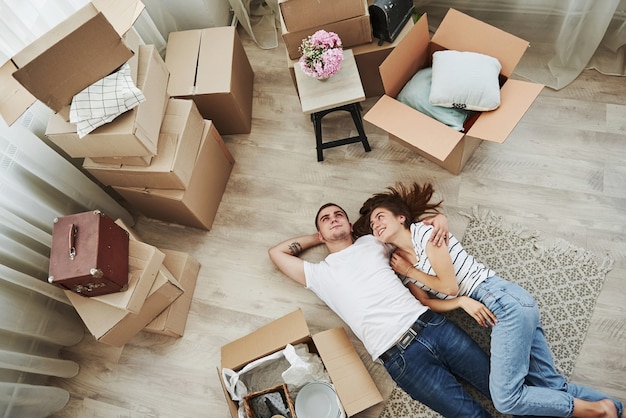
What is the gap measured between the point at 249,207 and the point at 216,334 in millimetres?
551

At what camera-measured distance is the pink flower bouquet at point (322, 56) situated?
1795mm

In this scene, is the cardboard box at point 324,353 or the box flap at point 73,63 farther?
the cardboard box at point 324,353

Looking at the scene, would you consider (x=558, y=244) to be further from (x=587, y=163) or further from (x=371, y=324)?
(x=371, y=324)

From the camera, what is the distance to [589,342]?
5.72 feet

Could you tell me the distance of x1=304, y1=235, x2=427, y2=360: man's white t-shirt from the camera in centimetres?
168

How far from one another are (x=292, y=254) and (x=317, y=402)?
57 centimetres

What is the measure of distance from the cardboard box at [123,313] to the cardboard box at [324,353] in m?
0.30

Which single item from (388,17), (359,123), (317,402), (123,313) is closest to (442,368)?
(317,402)

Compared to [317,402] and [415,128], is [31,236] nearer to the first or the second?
[317,402]

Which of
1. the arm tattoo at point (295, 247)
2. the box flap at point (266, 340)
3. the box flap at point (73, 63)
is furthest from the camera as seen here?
the arm tattoo at point (295, 247)

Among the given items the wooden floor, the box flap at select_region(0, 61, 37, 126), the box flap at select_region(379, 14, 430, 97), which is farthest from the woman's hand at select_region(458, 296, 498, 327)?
the box flap at select_region(0, 61, 37, 126)

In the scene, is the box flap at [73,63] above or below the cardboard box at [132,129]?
above

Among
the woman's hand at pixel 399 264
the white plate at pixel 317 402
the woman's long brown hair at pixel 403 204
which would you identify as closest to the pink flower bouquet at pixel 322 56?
the woman's long brown hair at pixel 403 204

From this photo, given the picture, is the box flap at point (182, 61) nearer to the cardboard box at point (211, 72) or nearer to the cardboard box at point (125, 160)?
the cardboard box at point (211, 72)
